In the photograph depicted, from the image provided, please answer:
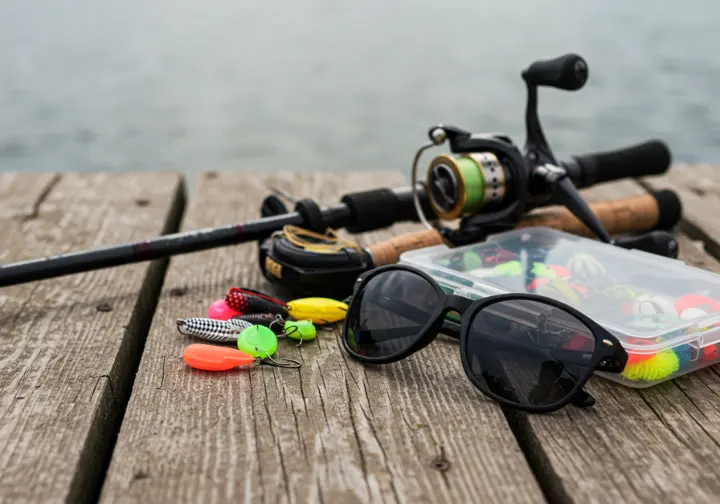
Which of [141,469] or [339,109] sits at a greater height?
[141,469]

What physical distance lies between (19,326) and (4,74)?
28.2 ft

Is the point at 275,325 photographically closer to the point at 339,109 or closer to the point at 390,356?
the point at 390,356

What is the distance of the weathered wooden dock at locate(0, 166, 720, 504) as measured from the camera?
1411mm

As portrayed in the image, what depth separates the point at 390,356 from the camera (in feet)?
5.84

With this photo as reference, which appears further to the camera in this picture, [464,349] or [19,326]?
[19,326]

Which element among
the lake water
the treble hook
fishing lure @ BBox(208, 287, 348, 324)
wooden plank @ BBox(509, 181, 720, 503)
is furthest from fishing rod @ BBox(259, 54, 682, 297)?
the lake water

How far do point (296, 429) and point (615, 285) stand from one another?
809mm

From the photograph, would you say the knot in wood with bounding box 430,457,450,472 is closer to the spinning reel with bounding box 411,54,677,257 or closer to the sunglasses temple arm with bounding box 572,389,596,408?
the sunglasses temple arm with bounding box 572,389,596,408

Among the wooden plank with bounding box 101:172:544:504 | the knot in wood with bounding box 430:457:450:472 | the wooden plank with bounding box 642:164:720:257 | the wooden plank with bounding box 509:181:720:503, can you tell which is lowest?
the wooden plank with bounding box 642:164:720:257

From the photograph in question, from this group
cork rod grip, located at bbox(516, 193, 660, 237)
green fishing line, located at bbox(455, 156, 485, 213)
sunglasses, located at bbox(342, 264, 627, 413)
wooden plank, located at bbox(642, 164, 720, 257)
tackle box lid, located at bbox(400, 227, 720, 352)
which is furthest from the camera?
wooden plank, located at bbox(642, 164, 720, 257)

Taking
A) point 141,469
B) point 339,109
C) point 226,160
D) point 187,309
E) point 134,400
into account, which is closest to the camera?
point 141,469

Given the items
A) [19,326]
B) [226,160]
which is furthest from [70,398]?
[226,160]

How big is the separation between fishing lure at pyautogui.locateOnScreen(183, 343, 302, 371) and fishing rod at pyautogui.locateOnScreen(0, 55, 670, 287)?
0.50m

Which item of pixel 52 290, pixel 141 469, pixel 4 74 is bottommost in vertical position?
pixel 4 74
